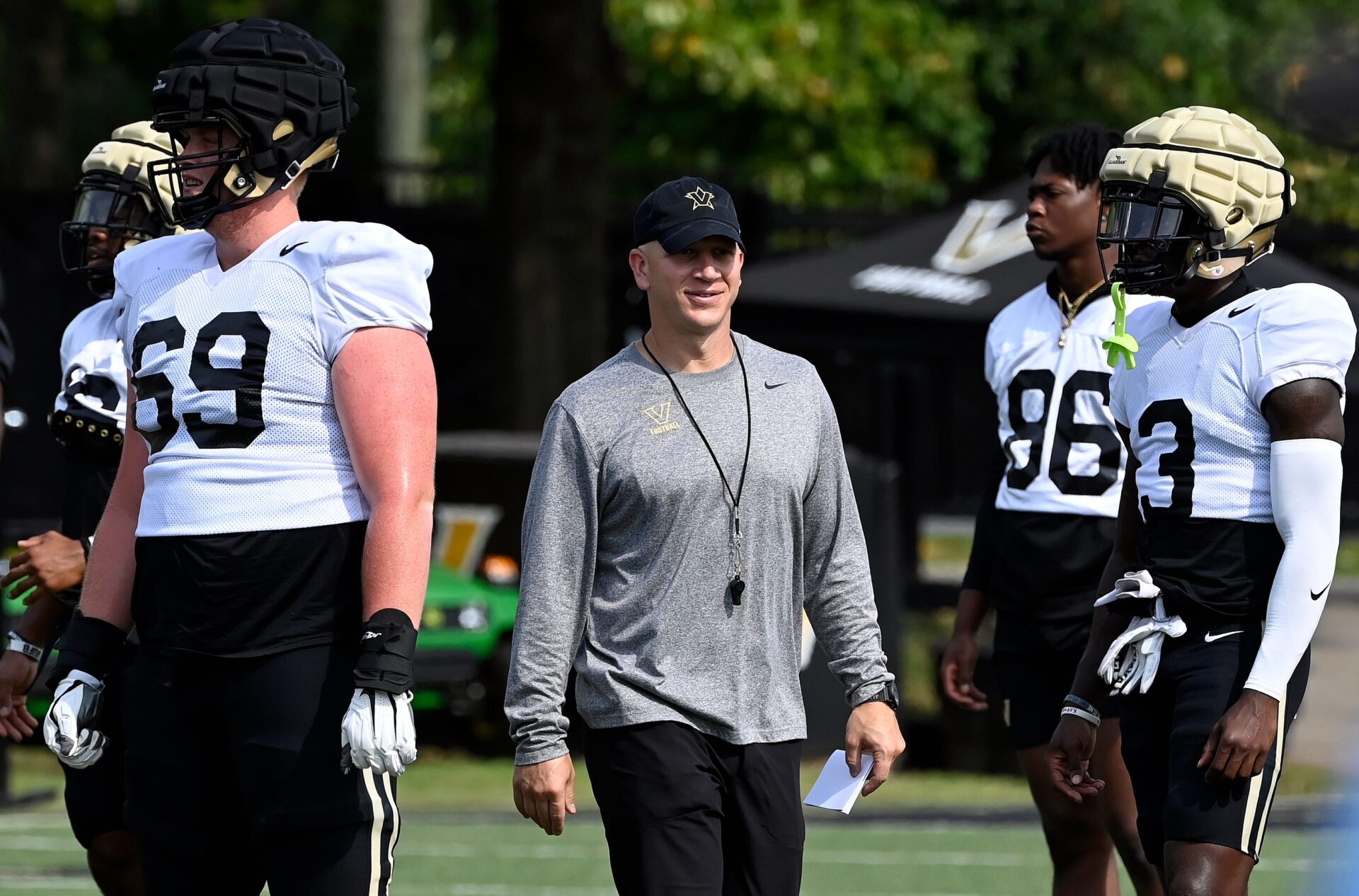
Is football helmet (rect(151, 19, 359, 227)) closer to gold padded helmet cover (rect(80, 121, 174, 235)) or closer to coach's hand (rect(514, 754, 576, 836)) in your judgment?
coach's hand (rect(514, 754, 576, 836))

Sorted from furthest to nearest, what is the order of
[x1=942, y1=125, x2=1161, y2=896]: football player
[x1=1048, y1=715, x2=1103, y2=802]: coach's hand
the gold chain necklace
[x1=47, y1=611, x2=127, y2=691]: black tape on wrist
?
the gold chain necklace, [x1=942, y1=125, x2=1161, y2=896]: football player, [x1=1048, y1=715, x2=1103, y2=802]: coach's hand, [x1=47, y1=611, x2=127, y2=691]: black tape on wrist

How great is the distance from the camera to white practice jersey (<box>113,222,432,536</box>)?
4293 millimetres

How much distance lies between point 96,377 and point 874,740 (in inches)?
101

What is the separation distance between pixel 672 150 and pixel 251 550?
21442 millimetres

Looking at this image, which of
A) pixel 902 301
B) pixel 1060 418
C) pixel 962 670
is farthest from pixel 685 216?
pixel 902 301

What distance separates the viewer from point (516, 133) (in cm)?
1500

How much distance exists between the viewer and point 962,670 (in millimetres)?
6793

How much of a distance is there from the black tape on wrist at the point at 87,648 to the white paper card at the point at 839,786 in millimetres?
1491

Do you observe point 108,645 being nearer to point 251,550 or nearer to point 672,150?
point 251,550

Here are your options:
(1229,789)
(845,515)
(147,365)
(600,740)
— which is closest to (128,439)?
(147,365)

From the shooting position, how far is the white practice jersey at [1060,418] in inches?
252

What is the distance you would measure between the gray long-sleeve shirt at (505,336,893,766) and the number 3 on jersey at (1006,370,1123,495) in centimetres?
182

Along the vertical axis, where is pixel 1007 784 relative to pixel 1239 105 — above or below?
below

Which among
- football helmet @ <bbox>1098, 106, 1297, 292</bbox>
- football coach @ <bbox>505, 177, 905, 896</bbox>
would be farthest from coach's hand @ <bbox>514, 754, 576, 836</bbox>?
football helmet @ <bbox>1098, 106, 1297, 292</bbox>
